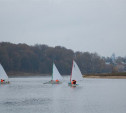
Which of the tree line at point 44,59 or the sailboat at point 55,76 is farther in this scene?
the tree line at point 44,59

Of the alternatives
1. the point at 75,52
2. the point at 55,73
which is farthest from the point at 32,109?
the point at 75,52

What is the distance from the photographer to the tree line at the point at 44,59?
137375 mm

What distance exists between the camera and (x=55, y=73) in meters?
63.2

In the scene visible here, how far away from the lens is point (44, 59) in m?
149

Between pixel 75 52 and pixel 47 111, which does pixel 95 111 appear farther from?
pixel 75 52

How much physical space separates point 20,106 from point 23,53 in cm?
10786

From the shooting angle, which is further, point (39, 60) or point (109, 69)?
point (109, 69)

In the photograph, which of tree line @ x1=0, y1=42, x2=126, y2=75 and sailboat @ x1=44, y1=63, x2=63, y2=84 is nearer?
sailboat @ x1=44, y1=63, x2=63, y2=84

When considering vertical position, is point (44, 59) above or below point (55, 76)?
above

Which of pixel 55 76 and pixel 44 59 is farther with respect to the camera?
pixel 44 59

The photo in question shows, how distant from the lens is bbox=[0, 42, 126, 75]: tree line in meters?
137

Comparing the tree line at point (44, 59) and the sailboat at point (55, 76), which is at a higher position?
the tree line at point (44, 59)

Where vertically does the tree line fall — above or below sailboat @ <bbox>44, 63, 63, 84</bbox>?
above

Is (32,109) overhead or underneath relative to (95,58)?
underneath
